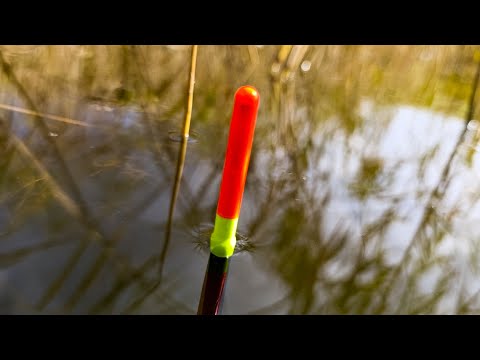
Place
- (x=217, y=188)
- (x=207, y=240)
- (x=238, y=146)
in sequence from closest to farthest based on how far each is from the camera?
(x=238, y=146) < (x=207, y=240) < (x=217, y=188)

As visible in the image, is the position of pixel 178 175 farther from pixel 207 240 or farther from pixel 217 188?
pixel 207 240

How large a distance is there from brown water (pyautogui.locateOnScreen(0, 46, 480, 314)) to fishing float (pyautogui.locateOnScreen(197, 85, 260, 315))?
0.08 ft

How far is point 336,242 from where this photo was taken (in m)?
1.22

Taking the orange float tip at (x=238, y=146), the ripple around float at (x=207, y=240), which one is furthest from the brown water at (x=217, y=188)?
the orange float tip at (x=238, y=146)

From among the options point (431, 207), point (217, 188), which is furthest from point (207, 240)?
point (431, 207)

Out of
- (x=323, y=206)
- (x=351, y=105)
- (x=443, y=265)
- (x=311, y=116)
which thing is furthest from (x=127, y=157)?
(x=351, y=105)

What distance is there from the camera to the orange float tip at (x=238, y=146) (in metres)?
0.96

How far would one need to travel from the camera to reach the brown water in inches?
40.1

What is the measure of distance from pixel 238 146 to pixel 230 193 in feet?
0.39

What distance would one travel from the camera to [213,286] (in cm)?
102

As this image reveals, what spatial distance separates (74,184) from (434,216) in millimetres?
1172

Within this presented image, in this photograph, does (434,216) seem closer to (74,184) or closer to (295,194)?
(295,194)

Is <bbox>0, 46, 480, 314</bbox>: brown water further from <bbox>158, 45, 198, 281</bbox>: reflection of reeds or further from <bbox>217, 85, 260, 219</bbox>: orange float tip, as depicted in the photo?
<bbox>217, 85, 260, 219</bbox>: orange float tip

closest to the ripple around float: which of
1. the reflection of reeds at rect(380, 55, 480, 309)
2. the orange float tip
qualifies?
the orange float tip
